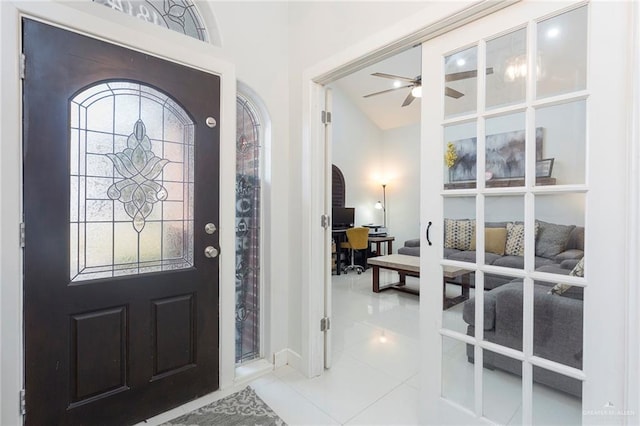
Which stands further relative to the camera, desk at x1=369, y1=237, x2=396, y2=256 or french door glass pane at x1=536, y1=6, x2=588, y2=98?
desk at x1=369, y1=237, x2=396, y2=256

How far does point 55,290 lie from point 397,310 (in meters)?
3.18

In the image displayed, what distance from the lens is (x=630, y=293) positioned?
3.42 ft

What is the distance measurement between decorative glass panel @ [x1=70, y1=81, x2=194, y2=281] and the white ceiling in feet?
13.6

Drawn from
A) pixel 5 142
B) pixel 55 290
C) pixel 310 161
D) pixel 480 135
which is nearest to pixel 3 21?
pixel 5 142

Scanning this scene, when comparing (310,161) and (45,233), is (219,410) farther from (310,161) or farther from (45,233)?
(310,161)

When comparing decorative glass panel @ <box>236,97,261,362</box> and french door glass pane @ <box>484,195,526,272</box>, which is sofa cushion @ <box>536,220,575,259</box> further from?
decorative glass panel @ <box>236,97,261,362</box>

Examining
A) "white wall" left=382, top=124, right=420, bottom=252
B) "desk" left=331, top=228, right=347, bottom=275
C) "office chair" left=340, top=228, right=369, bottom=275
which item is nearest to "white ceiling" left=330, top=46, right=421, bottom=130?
"white wall" left=382, top=124, right=420, bottom=252

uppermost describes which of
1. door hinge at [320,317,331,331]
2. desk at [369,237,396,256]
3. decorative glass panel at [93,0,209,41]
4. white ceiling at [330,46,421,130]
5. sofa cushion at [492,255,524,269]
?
white ceiling at [330,46,421,130]

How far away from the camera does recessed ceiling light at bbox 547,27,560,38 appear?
1215mm

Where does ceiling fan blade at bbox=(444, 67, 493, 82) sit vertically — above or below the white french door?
above

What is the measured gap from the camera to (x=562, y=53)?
121 centimetres

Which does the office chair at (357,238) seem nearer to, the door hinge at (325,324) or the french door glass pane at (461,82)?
the door hinge at (325,324)

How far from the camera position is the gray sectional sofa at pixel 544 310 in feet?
3.92

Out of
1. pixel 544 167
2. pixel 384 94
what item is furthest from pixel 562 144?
pixel 384 94
